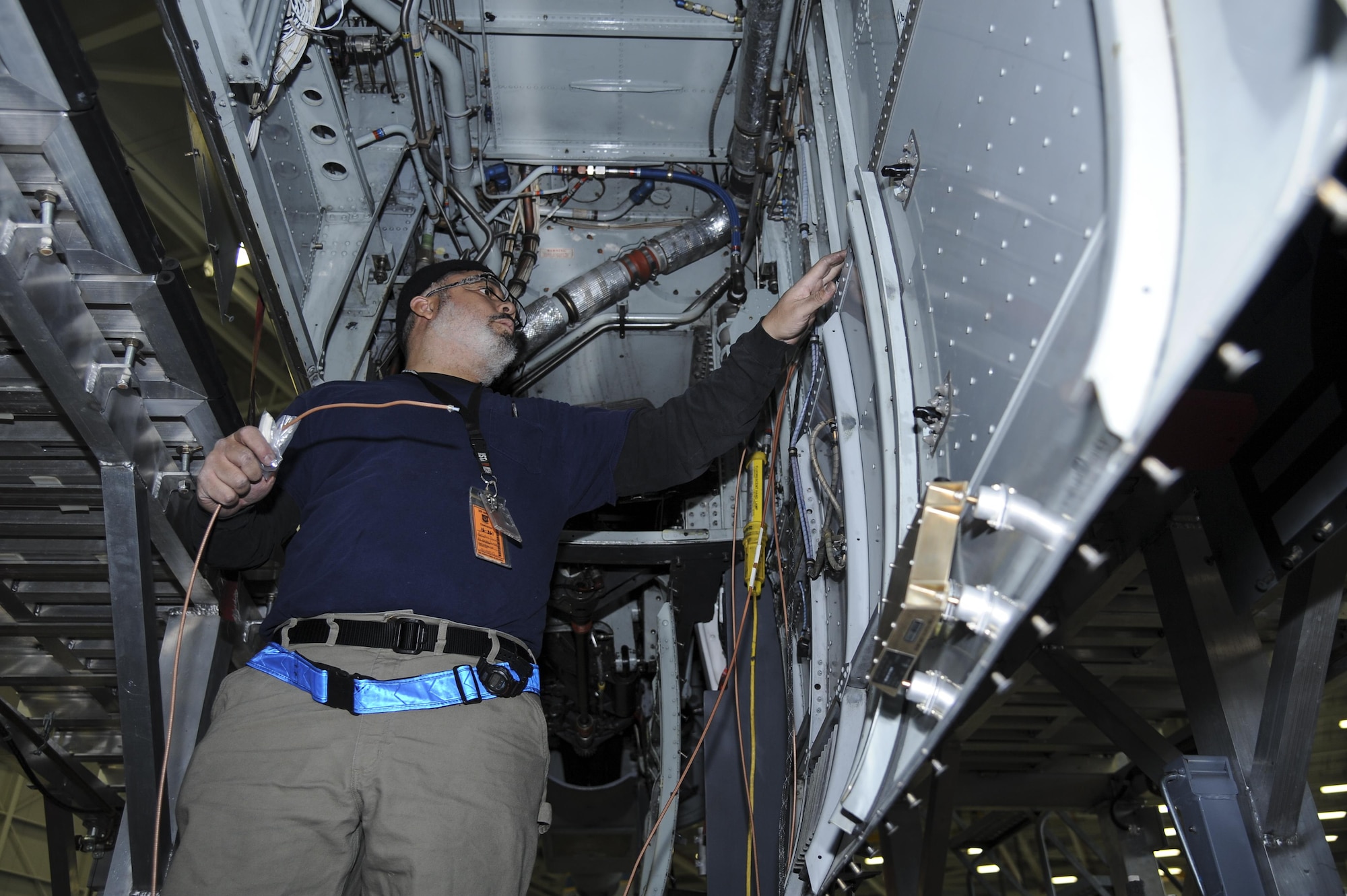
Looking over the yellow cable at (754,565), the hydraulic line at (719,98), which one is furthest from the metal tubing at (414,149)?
the yellow cable at (754,565)

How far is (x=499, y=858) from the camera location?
2.28 meters

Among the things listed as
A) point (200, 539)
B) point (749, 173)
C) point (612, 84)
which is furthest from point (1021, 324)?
point (612, 84)

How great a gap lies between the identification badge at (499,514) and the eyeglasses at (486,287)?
89cm

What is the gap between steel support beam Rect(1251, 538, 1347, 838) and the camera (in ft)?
8.11

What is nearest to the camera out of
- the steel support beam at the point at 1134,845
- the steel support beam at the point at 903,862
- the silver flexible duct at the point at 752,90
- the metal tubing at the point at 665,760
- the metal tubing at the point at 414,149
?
A: the steel support beam at the point at 903,862

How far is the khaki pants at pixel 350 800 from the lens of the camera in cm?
216

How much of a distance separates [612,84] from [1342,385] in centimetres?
308

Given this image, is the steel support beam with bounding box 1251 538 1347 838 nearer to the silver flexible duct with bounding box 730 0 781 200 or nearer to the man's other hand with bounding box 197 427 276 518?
the silver flexible duct with bounding box 730 0 781 200

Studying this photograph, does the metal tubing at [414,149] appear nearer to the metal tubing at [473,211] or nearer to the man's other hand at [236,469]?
the metal tubing at [473,211]

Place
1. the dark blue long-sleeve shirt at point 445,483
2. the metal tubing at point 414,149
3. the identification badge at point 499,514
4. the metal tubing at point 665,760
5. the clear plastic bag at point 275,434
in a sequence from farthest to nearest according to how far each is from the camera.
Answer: the metal tubing at point 414,149 → the metal tubing at point 665,760 → the identification badge at point 499,514 → the dark blue long-sleeve shirt at point 445,483 → the clear plastic bag at point 275,434

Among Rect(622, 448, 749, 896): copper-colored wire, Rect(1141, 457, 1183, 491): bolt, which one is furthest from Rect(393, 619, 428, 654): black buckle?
Rect(1141, 457, 1183, 491): bolt

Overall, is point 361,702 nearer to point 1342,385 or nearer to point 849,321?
point 849,321

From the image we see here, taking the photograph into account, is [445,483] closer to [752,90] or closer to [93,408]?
→ [93,408]

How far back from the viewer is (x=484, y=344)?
128 inches
